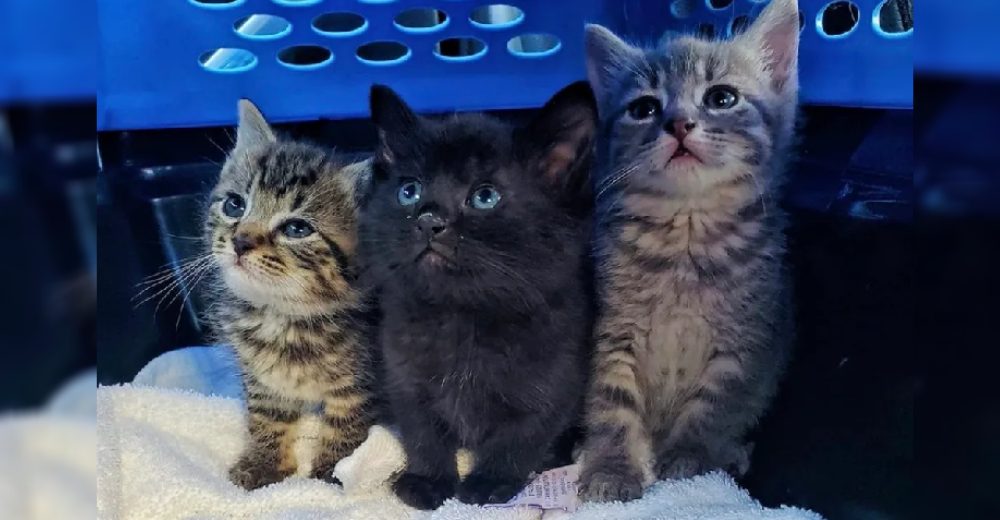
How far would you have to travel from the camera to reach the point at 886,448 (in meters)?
1.15

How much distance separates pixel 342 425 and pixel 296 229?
0.32 meters

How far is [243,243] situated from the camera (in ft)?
4.33

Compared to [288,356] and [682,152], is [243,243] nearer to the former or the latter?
[288,356]

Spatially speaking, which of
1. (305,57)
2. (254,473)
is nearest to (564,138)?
(305,57)

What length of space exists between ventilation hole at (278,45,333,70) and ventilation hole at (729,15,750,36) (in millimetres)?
691

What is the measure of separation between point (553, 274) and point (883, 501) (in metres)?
0.51

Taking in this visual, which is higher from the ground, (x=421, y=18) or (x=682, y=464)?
(x=421, y=18)

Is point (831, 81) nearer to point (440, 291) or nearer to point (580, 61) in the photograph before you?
point (580, 61)

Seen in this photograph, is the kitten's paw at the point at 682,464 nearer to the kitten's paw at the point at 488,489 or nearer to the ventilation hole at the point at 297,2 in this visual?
the kitten's paw at the point at 488,489

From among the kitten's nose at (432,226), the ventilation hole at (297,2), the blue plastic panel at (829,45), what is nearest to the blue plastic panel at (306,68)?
the ventilation hole at (297,2)

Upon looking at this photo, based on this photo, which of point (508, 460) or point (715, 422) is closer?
point (508, 460)

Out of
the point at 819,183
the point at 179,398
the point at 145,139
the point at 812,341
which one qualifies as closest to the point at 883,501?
the point at 812,341

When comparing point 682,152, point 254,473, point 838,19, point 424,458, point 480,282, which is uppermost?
point 838,19

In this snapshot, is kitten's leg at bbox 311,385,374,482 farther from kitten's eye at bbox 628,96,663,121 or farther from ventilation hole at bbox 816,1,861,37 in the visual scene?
ventilation hole at bbox 816,1,861,37
